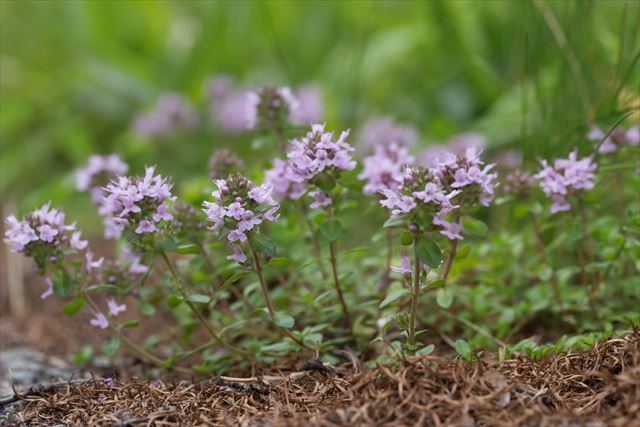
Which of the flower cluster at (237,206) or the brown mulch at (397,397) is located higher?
the flower cluster at (237,206)

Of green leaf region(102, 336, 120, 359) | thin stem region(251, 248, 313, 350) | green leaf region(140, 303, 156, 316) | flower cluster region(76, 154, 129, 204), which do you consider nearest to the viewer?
thin stem region(251, 248, 313, 350)

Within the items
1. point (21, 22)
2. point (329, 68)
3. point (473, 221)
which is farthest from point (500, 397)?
point (21, 22)

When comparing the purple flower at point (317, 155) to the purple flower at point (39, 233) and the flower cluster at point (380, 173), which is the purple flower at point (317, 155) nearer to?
the flower cluster at point (380, 173)

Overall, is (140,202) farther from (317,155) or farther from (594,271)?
(594,271)

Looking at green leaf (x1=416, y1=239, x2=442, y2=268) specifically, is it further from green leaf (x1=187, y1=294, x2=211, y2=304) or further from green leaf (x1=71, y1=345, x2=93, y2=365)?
green leaf (x1=71, y1=345, x2=93, y2=365)

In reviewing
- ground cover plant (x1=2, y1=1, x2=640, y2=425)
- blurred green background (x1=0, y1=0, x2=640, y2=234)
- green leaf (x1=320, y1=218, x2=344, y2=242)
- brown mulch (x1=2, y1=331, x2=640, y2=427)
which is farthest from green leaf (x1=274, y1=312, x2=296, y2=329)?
blurred green background (x1=0, y1=0, x2=640, y2=234)

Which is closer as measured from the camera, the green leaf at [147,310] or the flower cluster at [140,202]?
the flower cluster at [140,202]

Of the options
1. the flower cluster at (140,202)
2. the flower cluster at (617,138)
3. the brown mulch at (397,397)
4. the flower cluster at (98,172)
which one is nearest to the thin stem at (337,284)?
the brown mulch at (397,397)
